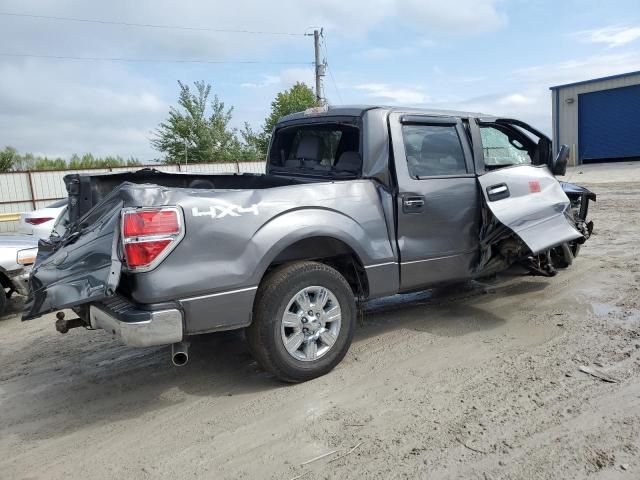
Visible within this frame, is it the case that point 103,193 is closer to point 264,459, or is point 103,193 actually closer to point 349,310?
point 349,310

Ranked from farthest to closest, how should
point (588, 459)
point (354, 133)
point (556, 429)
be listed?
point (354, 133) → point (556, 429) → point (588, 459)

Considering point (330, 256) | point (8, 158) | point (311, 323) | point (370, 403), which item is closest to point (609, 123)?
point (330, 256)

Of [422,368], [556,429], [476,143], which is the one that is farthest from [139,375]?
[476,143]

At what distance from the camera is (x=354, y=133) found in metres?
4.72

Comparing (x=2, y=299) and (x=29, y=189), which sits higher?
(x=29, y=189)

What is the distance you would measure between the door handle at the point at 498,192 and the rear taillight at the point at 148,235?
9.65ft

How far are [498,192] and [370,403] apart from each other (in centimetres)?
246

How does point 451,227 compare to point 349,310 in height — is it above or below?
above

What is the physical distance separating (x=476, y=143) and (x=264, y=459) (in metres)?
3.45

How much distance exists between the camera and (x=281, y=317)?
12.2 feet

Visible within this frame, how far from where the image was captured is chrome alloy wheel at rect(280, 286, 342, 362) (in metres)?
3.78

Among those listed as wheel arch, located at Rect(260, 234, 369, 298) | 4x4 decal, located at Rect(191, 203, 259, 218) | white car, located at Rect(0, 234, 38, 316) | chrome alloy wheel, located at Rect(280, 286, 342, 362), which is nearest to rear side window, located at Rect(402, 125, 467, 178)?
wheel arch, located at Rect(260, 234, 369, 298)

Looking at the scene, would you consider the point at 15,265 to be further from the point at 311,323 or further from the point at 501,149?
the point at 501,149

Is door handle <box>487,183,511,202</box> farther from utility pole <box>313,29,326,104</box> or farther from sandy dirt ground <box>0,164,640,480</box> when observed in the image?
utility pole <box>313,29,326,104</box>
